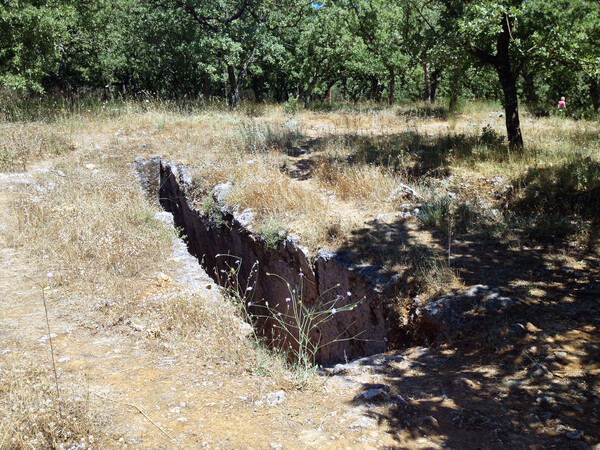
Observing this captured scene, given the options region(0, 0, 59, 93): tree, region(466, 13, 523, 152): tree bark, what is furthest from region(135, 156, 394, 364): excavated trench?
region(466, 13, 523, 152): tree bark

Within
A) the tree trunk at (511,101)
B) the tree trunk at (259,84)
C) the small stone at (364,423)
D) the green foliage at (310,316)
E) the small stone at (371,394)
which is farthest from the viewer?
the tree trunk at (259,84)

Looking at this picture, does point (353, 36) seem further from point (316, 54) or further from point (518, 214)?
point (518, 214)

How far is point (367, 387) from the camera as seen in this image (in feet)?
11.5

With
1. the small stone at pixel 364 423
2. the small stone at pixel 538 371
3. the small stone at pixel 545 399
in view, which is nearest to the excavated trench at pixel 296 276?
the small stone at pixel 364 423

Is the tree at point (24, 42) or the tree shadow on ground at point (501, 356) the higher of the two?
the tree at point (24, 42)

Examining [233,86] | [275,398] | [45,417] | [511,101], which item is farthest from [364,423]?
[233,86]

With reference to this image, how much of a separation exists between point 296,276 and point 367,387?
3151 mm

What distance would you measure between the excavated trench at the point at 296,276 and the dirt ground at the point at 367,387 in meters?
0.74

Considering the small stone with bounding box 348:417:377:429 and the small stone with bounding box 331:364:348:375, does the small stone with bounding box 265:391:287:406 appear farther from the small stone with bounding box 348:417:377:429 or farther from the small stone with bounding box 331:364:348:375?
the small stone with bounding box 331:364:348:375

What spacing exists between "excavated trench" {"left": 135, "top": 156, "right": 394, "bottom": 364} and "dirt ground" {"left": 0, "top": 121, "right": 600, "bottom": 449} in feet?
2.43

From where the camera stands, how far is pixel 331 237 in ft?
21.0

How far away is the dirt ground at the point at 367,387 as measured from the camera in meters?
2.90

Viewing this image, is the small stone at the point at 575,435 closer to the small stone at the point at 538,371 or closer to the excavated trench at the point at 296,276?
the small stone at the point at 538,371

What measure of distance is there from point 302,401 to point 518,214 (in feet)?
15.5
